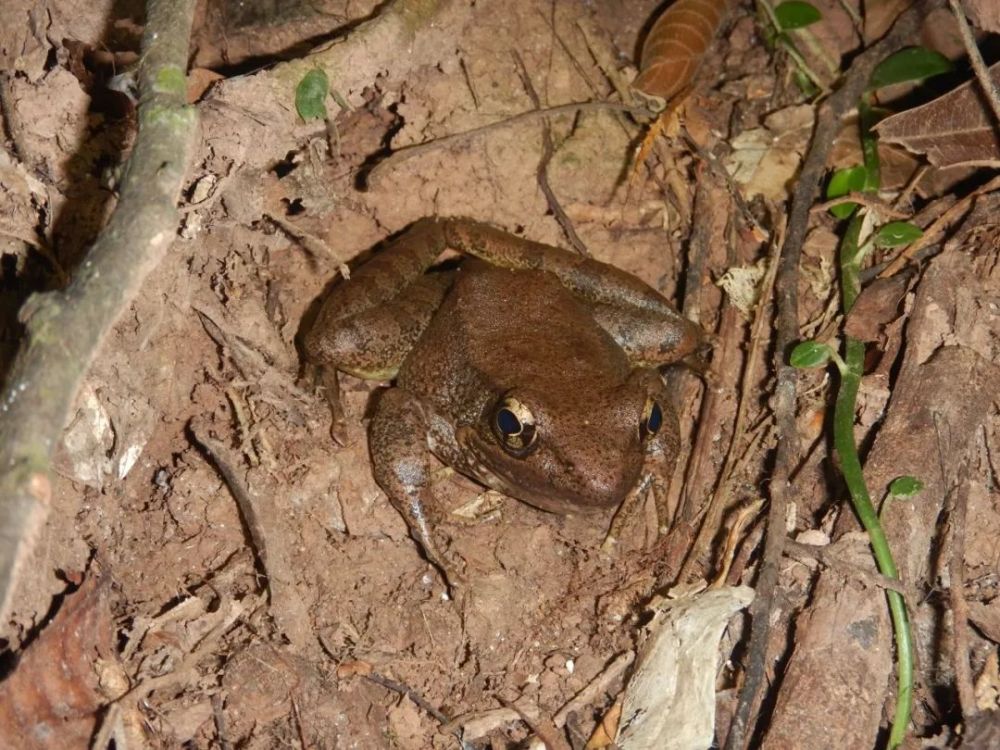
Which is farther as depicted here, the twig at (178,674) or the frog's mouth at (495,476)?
the frog's mouth at (495,476)

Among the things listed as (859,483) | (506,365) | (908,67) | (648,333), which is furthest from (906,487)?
(908,67)

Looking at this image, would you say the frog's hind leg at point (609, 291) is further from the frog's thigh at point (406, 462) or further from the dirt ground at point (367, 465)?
the frog's thigh at point (406, 462)

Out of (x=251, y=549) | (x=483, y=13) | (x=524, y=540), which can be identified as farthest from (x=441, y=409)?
(x=483, y=13)

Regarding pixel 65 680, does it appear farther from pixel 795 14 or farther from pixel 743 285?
pixel 795 14

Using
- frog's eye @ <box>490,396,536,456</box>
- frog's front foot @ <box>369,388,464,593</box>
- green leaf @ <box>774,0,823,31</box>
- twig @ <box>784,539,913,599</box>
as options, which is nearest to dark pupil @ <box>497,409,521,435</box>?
frog's eye @ <box>490,396,536,456</box>

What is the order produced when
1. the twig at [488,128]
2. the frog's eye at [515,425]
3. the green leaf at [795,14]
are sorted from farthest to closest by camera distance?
the green leaf at [795,14] < the twig at [488,128] < the frog's eye at [515,425]

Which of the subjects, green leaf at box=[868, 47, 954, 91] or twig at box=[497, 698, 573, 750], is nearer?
twig at box=[497, 698, 573, 750]

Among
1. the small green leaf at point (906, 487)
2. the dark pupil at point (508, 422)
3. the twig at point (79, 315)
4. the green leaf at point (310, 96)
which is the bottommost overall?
the small green leaf at point (906, 487)

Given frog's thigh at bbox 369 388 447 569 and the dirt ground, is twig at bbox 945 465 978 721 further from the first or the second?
frog's thigh at bbox 369 388 447 569

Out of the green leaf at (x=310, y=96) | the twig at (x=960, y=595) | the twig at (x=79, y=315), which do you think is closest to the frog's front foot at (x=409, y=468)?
the green leaf at (x=310, y=96)
